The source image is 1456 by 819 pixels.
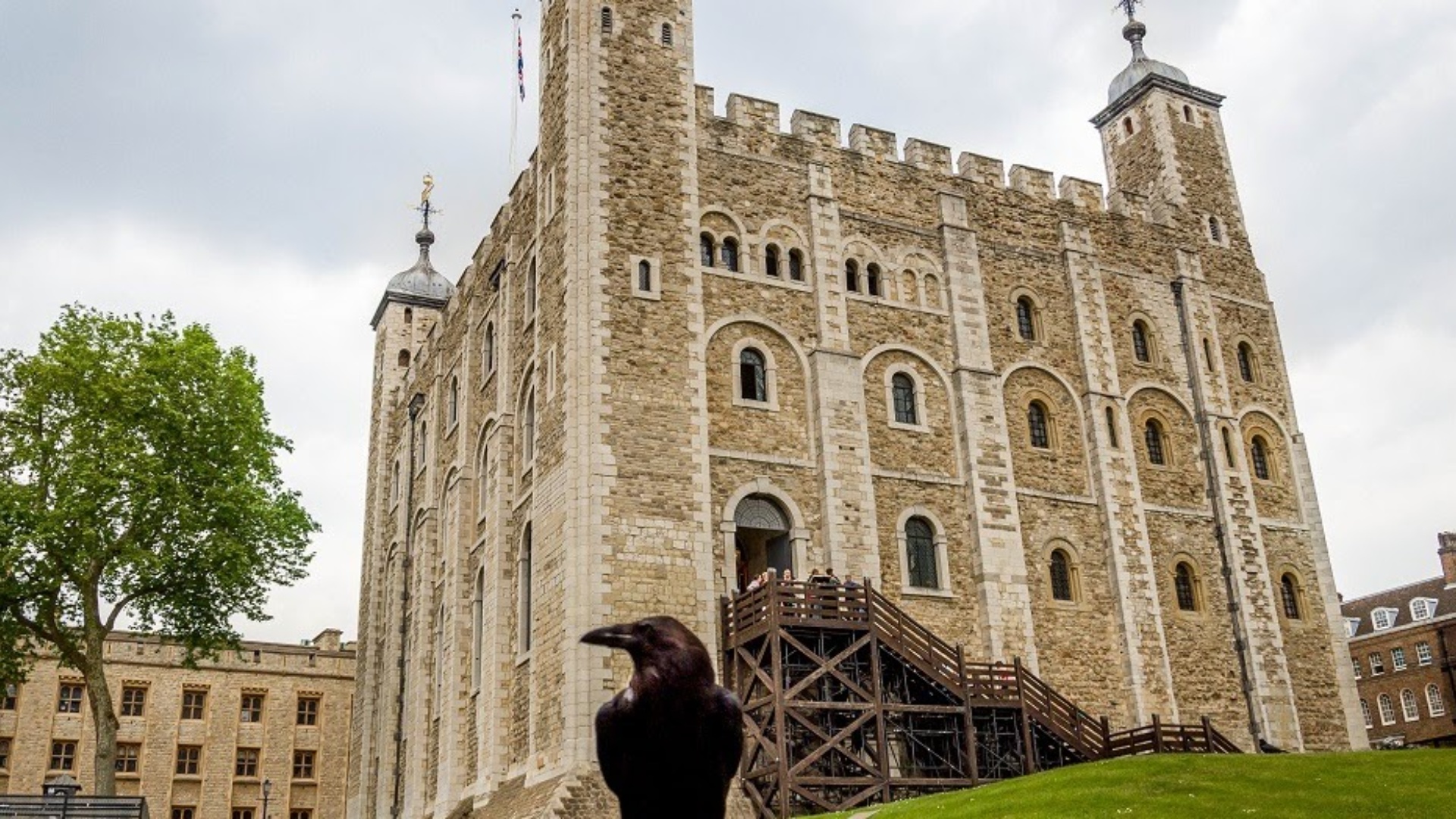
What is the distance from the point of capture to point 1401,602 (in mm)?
59250

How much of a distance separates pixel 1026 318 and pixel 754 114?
27.7 ft

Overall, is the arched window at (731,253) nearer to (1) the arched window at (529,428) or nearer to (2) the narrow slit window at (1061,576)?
(1) the arched window at (529,428)

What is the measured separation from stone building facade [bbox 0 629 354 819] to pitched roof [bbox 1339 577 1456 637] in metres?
43.2

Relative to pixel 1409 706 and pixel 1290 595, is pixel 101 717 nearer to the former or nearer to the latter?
pixel 1290 595

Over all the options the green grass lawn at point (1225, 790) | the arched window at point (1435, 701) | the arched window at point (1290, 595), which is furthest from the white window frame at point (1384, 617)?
the green grass lawn at point (1225, 790)

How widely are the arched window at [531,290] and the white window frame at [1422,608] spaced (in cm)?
4450

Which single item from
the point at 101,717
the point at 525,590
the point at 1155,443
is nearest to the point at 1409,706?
the point at 1155,443

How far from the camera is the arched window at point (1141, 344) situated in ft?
112

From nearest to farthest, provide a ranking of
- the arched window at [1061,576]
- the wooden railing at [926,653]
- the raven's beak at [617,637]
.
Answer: the raven's beak at [617,637] → the wooden railing at [926,653] → the arched window at [1061,576]

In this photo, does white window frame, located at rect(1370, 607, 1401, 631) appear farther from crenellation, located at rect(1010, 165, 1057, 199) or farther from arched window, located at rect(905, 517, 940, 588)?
arched window, located at rect(905, 517, 940, 588)

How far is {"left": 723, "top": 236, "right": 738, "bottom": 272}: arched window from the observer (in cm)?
2916

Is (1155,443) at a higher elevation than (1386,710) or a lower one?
higher

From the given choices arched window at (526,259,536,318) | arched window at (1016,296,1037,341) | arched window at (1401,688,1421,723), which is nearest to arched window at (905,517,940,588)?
arched window at (1016,296,1037,341)

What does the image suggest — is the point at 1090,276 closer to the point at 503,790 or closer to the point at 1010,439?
→ the point at 1010,439
